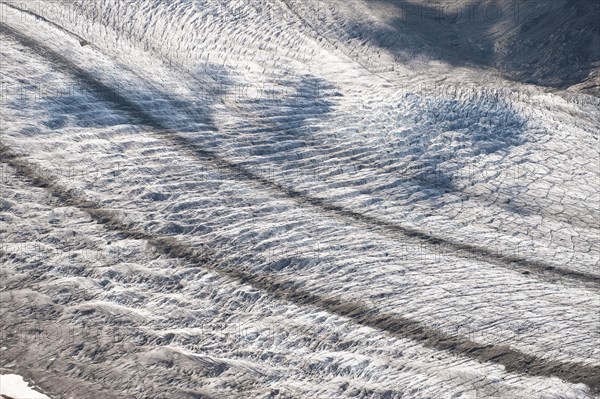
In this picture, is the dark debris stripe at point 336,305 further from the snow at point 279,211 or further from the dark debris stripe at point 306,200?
the dark debris stripe at point 306,200

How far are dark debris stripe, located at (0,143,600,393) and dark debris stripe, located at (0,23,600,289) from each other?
203cm

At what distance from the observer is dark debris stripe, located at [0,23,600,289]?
12641 millimetres

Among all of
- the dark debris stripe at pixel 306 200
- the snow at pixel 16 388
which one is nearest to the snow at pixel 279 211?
the dark debris stripe at pixel 306 200

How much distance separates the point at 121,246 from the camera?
12453 millimetres

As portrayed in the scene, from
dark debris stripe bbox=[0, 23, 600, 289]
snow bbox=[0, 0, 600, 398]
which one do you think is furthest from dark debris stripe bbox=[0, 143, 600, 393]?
dark debris stripe bbox=[0, 23, 600, 289]

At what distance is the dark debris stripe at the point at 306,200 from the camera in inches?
Result: 498

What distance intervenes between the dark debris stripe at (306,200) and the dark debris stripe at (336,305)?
2032mm

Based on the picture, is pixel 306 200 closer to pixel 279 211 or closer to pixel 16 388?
pixel 279 211

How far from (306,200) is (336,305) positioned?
287cm

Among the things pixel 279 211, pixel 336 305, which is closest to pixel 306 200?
pixel 279 211

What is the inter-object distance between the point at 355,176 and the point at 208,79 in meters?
4.45

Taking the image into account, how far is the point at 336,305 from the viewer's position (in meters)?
11.6

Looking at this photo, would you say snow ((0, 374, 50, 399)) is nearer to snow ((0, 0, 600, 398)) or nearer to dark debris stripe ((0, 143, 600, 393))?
snow ((0, 0, 600, 398))

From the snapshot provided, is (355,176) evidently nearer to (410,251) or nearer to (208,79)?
(410,251)
